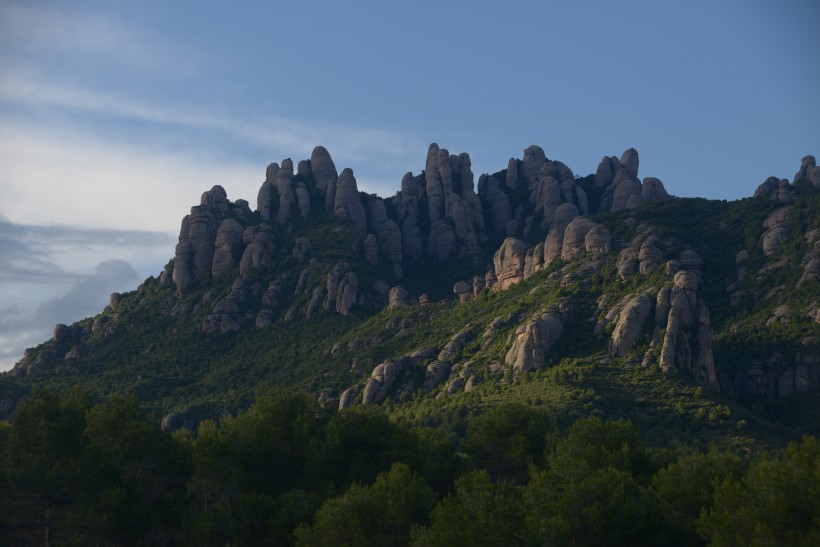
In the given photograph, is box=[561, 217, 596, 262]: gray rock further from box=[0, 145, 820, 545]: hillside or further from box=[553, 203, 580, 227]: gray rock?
box=[553, 203, 580, 227]: gray rock

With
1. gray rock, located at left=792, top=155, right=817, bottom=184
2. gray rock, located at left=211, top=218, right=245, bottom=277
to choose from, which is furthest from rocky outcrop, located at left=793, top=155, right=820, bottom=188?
gray rock, located at left=211, top=218, right=245, bottom=277

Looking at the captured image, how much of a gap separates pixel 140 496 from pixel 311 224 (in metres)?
117

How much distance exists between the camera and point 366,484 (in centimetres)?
7406

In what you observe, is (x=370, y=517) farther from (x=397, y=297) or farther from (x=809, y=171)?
→ (x=809, y=171)

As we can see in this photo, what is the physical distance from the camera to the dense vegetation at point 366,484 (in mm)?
56844

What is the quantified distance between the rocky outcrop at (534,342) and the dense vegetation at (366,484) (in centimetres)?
3344

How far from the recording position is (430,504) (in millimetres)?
65438

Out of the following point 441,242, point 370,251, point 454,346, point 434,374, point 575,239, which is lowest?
point 434,374

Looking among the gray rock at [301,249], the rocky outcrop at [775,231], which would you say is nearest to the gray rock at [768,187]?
the rocky outcrop at [775,231]

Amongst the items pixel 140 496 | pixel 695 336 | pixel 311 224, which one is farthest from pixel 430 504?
Result: pixel 311 224

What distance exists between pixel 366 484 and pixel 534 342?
5368cm

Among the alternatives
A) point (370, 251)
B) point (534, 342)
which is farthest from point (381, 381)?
point (370, 251)

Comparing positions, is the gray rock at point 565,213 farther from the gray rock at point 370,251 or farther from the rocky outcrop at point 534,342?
the rocky outcrop at point 534,342

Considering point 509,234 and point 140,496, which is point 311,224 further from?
point 140,496
